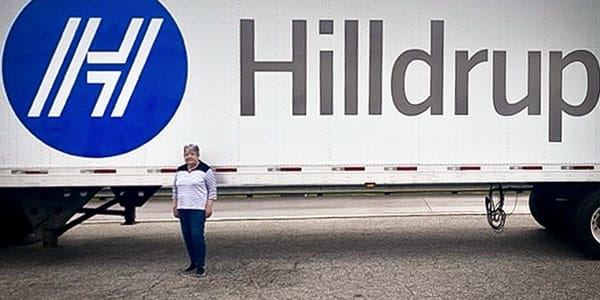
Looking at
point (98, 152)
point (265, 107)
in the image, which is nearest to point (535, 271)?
point (265, 107)

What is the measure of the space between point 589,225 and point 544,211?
5.26 ft

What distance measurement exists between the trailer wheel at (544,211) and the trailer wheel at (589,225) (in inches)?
35.9

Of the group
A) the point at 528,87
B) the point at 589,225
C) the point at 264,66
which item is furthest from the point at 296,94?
the point at 589,225

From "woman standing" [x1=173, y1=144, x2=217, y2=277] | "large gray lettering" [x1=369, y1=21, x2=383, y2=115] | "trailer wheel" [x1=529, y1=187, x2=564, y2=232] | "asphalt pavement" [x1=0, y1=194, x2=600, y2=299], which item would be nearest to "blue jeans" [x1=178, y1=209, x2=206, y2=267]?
"woman standing" [x1=173, y1=144, x2=217, y2=277]

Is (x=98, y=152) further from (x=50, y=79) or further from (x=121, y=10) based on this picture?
(x=121, y=10)

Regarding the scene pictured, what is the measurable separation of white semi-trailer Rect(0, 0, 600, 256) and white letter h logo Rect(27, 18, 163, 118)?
1cm

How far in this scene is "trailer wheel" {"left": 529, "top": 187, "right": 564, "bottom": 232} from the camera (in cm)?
898

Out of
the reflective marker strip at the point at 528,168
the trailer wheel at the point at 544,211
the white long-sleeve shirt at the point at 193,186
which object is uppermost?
the reflective marker strip at the point at 528,168

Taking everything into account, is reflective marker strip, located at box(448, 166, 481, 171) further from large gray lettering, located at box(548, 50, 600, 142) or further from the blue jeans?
the blue jeans

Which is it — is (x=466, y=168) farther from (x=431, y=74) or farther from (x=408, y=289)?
(x=408, y=289)

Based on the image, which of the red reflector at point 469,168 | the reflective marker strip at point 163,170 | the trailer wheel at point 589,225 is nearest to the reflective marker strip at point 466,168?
the red reflector at point 469,168

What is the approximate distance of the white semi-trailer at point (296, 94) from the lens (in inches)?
283

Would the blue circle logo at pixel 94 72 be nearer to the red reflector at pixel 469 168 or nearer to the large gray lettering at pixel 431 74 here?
the large gray lettering at pixel 431 74

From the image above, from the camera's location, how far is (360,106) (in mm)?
7426
